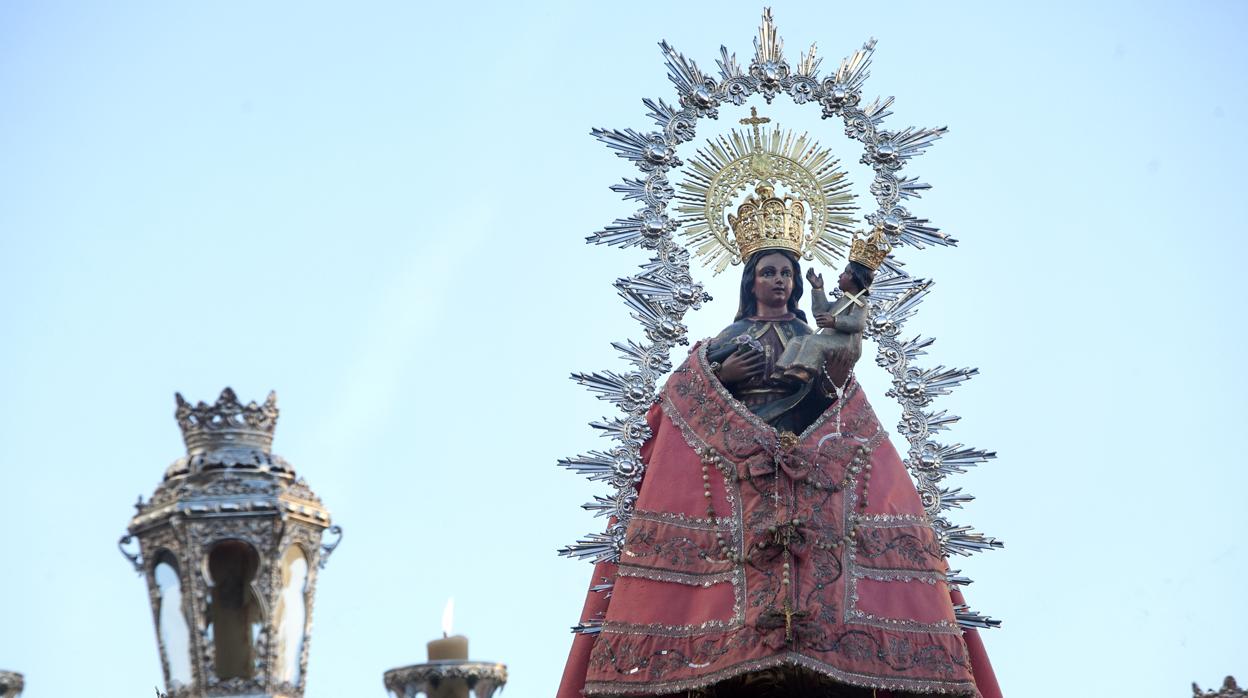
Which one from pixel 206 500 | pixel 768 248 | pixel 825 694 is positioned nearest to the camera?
pixel 206 500

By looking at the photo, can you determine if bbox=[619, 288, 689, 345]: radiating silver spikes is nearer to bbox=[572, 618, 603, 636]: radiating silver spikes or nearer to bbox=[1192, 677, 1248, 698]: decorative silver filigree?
bbox=[572, 618, 603, 636]: radiating silver spikes

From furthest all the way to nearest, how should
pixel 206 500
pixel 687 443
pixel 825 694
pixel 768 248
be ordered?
pixel 768 248, pixel 687 443, pixel 825 694, pixel 206 500

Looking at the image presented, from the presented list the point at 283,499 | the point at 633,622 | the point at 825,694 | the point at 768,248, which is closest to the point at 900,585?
the point at 825,694

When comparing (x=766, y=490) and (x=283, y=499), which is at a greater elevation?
(x=766, y=490)

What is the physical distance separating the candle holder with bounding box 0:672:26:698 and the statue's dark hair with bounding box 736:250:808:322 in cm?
596

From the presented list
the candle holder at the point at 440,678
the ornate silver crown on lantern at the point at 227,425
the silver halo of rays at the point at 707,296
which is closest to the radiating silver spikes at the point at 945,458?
the silver halo of rays at the point at 707,296

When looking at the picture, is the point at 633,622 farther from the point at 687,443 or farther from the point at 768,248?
the point at 768,248

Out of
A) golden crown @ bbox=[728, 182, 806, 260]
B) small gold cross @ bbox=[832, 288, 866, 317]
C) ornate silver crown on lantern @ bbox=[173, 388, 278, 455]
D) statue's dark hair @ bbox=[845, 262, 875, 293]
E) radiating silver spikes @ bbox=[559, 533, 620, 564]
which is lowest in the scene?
ornate silver crown on lantern @ bbox=[173, 388, 278, 455]

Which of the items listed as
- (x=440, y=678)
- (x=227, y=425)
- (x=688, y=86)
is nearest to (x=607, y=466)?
(x=688, y=86)

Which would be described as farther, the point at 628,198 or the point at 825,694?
the point at 628,198

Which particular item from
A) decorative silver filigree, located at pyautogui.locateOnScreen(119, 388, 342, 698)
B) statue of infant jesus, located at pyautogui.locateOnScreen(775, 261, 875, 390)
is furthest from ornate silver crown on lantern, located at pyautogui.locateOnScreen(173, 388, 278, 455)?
statue of infant jesus, located at pyautogui.locateOnScreen(775, 261, 875, 390)

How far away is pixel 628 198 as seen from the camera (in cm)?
1113

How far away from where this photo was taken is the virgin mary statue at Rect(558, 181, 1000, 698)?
938 centimetres

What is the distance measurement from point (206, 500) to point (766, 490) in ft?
16.7
